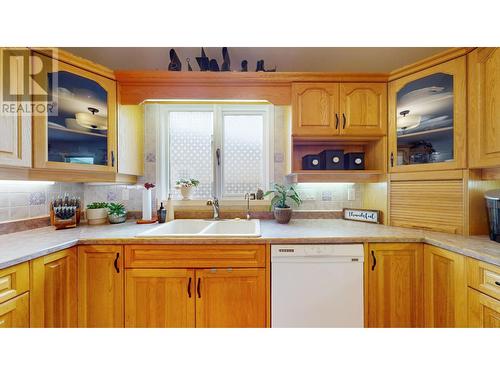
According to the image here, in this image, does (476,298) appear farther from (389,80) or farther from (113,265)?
(113,265)

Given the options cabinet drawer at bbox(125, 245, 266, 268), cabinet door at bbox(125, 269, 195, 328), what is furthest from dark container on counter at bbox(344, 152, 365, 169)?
cabinet door at bbox(125, 269, 195, 328)

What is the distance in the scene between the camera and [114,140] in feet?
5.83

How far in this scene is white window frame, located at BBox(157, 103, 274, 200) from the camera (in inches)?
87.1

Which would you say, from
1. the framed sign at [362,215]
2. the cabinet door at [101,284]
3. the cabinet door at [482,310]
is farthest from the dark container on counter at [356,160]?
the cabinet door at [101,284]

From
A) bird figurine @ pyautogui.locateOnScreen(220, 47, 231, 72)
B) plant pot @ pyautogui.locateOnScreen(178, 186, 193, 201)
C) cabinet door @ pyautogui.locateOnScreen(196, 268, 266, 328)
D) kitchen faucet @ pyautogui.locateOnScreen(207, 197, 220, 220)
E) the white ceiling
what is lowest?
cabinet door @ pyautogui.locateOnScreen(196, 268, 266, 328)

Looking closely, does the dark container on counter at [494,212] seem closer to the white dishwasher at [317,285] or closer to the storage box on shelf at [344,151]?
the storage box on shelf at [344,151]

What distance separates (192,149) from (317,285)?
1691mm

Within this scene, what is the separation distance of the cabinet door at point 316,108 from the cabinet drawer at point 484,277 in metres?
1.20

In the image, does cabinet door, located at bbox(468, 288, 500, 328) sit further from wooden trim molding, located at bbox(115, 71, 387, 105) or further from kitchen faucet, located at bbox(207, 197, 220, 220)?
kitchen faucet, located at bbox(207, 197, 220, 220)

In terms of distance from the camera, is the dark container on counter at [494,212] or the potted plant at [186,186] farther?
the potted plant at [186,186]

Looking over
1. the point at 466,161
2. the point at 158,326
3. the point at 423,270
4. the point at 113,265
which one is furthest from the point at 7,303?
the point at 466,161

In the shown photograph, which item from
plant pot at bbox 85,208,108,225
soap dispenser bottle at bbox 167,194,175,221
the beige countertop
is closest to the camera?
the beige countertop

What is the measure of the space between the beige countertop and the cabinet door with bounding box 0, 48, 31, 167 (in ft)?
1.65

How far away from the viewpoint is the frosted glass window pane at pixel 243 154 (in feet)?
7.41
